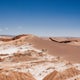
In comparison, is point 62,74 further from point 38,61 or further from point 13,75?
point 38,61

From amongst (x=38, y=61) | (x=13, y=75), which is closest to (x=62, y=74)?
(x=13, y=75)

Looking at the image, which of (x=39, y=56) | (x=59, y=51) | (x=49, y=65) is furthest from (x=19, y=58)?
(x=59, y=51)

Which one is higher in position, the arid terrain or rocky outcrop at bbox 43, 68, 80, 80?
the arid terrain

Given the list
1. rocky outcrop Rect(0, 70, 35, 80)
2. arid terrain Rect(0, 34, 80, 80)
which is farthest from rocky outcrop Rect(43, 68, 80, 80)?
rocky outcrop Rect(0, 70, 35, 80)

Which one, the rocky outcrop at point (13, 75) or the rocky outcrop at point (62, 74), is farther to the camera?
the rocky outcrop at point (62, 74)

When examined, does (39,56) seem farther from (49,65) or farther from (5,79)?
(5,79)

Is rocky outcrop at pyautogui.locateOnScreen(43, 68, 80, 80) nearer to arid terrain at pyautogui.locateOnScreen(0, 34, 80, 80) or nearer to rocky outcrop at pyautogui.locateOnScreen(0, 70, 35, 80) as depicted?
arid terrain at pyautogui.locateOnScreen(0, 34, 80, 80)

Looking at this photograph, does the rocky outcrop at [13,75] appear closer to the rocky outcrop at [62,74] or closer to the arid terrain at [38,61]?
the arid terrain at [38,61]

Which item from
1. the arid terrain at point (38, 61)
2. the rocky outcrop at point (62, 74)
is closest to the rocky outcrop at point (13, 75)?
the arid terrain at point (38, 61)
